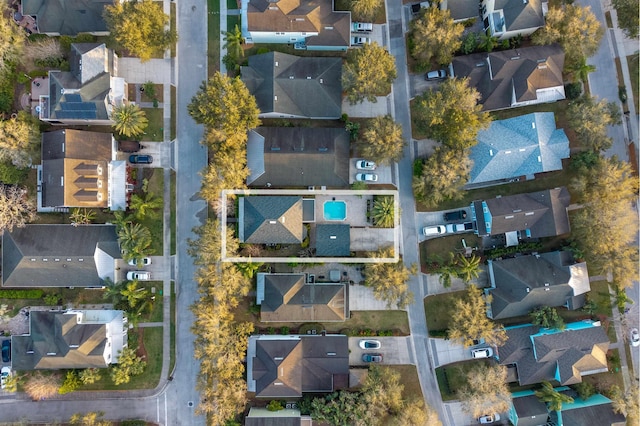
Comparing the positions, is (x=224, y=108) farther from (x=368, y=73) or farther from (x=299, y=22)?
(x=368, y=73)

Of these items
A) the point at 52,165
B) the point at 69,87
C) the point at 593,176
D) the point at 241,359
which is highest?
the point at 69,87

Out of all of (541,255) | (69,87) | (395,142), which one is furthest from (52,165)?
(541,255)

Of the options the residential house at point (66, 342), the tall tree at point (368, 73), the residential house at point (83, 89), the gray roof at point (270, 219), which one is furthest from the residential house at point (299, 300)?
the residential house at point (83, 89)

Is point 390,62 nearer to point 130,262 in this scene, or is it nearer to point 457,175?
Answer: point 457,175

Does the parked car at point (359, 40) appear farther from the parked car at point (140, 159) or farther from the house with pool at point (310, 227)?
the parked car at point (140, 159)

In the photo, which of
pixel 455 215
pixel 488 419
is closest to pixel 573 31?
pixel 455 215
